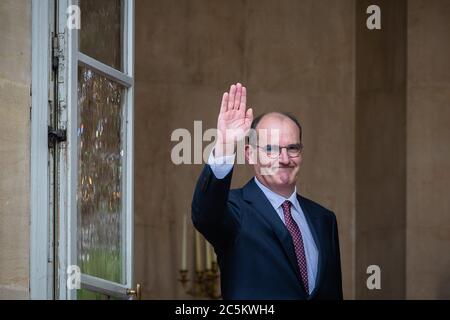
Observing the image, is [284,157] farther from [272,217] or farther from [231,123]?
[231,123]

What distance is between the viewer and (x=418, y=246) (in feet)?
24.2

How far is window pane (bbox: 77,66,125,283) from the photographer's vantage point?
5203 mm

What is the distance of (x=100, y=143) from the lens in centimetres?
538

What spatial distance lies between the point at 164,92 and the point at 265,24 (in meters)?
0.75

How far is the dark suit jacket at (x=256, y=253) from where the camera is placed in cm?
492

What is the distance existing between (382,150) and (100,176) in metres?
2.56

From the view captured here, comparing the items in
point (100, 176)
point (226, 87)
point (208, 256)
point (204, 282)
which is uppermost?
point (226, 87)

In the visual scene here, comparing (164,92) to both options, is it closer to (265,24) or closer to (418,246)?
(265,24)

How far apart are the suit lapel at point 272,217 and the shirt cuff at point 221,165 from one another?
402 millimetres

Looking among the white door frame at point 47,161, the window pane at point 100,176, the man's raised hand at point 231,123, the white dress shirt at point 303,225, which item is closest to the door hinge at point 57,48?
the white door frame at point 47,161

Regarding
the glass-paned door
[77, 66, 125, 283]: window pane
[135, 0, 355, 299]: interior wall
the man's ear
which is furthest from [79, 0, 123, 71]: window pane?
[135, 0, 355, 299]: interior wall

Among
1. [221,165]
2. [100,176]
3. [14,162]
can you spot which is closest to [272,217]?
[221,165]

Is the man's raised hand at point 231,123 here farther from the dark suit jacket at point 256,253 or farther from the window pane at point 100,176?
the window pane at point 100,176
